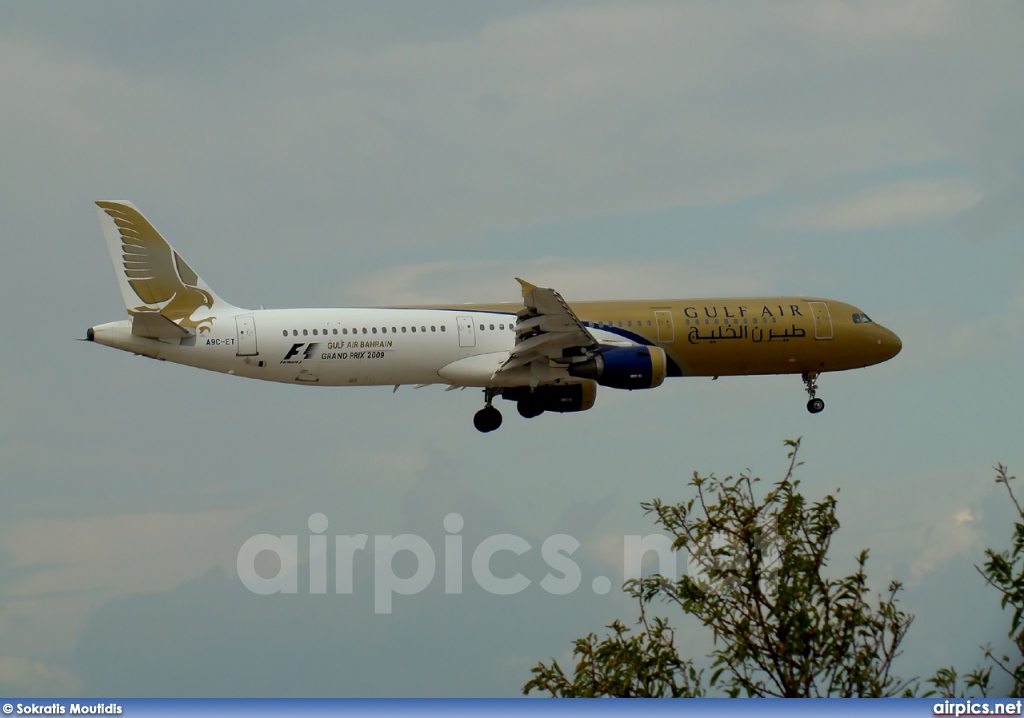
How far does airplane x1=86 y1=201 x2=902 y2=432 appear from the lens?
49062mm

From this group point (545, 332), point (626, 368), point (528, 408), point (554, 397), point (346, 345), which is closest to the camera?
point (626, 368)

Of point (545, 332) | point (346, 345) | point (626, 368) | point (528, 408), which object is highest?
point (545, 332)

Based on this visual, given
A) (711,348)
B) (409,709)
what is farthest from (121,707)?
(711,348)

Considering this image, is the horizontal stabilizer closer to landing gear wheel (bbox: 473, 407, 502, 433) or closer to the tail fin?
the tail fin

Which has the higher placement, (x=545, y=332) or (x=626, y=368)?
(x=545, y=332)

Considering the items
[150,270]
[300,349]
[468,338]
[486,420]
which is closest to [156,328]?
[150,270]

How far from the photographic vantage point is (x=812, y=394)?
57219 mm

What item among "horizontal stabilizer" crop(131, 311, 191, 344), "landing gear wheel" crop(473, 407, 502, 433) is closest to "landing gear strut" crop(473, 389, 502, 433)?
"landing gear wheel" crop(473, 407, 502, 433)

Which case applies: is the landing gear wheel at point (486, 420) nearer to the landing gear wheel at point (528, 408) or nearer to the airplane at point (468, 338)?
the airplane at point (468, 338)

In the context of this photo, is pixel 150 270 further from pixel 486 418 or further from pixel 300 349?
pixel 486 418

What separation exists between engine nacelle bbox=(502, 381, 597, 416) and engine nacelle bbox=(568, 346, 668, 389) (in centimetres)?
391

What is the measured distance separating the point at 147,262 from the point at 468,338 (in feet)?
38.6

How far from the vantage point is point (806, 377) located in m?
56.8

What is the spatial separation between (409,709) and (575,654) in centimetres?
408
